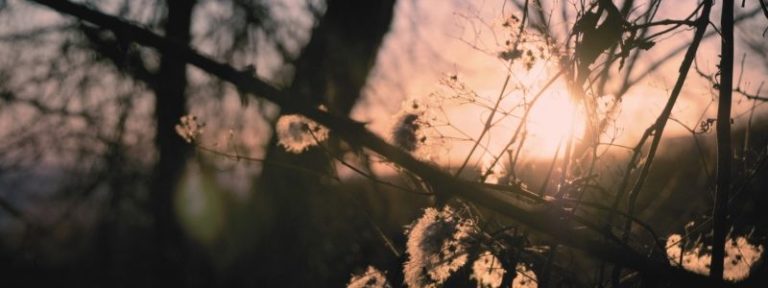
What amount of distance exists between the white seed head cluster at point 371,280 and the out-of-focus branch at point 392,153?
0.55 m

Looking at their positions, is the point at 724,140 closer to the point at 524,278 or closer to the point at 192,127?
the point at 524,278

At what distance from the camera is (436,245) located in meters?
1.42

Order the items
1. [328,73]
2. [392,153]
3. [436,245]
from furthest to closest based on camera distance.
A: 1. [328,73]
2. [436,245]
3. [392,153]

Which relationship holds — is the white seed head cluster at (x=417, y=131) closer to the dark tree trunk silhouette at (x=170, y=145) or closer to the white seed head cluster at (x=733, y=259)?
the white seed head cluster at (x=733, y=259)

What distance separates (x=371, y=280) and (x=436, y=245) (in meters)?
0.30

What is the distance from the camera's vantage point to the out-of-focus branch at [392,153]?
2.28 feet

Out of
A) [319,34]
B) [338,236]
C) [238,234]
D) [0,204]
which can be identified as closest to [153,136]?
[238,234]

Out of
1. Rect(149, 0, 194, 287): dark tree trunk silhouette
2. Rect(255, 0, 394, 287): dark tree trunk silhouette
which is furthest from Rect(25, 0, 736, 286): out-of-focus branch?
Rect(149, 0, 194, 287): dark tree trunk silhouette

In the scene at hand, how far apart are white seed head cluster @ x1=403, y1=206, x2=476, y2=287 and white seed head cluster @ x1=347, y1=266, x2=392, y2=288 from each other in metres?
0.12

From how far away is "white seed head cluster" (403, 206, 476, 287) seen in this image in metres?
1.41

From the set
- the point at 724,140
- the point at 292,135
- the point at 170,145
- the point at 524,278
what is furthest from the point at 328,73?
the point at 170,145

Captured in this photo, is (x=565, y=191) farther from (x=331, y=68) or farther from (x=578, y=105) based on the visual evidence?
(x=331, y=68)

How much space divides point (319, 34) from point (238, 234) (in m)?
2.46

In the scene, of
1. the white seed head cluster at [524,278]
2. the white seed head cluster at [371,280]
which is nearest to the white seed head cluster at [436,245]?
the white seed head cluster at [371,280]
